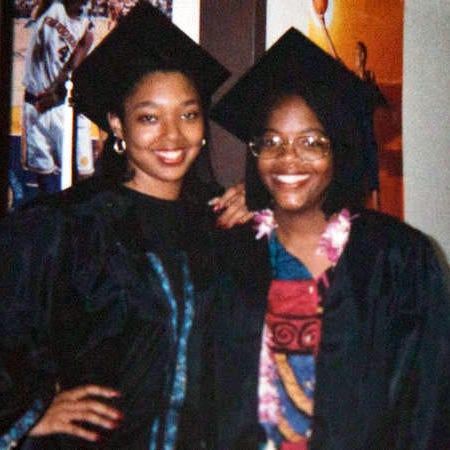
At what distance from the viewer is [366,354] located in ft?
4.47

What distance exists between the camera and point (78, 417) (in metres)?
1.24

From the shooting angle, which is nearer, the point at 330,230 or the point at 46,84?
the point at 330,230

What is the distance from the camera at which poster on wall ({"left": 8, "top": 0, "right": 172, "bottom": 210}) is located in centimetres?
213

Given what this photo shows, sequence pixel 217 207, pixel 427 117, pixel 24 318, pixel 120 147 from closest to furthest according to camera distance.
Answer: pixel 24 318, pixel 120 147, pixel 217 207, pixel 427 117

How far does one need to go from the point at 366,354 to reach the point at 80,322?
719 millimetres

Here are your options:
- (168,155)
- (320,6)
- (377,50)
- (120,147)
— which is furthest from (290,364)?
(377,50)

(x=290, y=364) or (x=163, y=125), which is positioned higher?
(x=163, y=125)

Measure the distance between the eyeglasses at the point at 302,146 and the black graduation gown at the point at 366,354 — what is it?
285 millimetres

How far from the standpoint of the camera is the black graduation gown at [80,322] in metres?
1.21

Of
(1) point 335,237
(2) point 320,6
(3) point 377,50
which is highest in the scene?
(2) point 320,6

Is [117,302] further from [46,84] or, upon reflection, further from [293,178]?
[46,84]

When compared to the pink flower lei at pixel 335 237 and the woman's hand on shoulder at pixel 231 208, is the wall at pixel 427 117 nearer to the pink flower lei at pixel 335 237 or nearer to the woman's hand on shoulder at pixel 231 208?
the pink flower lei at pixel 335 237

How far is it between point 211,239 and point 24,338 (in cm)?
54

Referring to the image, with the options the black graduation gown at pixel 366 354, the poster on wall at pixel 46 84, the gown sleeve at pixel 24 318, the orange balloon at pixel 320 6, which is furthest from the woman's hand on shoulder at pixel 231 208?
the orange balloon at pixel 320 6
